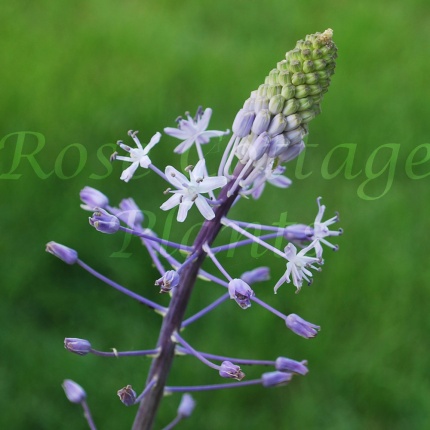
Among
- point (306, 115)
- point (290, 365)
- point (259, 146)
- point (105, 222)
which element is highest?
point (306, 115)

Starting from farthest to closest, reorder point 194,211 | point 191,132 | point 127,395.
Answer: point 194,211 < point 191,132 < point 127,395

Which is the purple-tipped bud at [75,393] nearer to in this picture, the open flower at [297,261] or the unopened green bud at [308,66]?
the open flower at [297,261]

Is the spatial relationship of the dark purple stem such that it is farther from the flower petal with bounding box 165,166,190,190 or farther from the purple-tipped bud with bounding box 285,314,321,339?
the purple-tipped bud with bounding box 285,314,321,339

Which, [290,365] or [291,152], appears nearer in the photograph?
[291,152]

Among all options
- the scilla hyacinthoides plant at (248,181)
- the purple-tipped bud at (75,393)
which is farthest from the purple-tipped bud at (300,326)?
the purple-tipped bud at (75,393)

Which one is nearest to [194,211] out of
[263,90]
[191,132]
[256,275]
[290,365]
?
[256,275]

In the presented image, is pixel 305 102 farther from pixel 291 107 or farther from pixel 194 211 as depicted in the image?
Result: pixel 194 211

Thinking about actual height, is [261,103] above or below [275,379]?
above

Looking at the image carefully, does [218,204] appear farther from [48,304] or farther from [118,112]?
[118,112]
